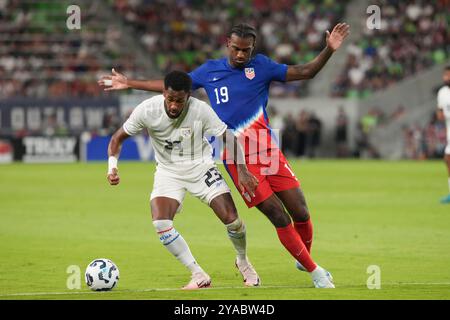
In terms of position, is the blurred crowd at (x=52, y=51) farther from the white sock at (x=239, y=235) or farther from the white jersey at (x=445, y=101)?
the white sock at (x=239, y=235)

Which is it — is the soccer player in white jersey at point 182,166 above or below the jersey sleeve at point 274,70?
below

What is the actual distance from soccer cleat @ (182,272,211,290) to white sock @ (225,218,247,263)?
694mm

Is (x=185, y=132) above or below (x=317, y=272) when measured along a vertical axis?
above

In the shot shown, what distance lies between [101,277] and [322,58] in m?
3.32

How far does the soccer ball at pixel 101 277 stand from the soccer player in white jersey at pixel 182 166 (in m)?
0.64

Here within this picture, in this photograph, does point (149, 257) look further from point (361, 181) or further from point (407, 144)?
point (407, 144)

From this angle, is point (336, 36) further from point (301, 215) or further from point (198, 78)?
point (301, 215)

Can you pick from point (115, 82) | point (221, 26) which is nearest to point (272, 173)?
point (115, 82)

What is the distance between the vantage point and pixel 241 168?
34.1ft

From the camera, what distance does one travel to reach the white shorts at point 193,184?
1062 centimetres

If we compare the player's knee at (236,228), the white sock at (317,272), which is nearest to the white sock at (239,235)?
the player's knee at (236,228)

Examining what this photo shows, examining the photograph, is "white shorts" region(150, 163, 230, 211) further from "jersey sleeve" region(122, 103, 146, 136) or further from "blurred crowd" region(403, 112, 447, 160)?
"blurred crowd" region(403, 112, 447, 160)
